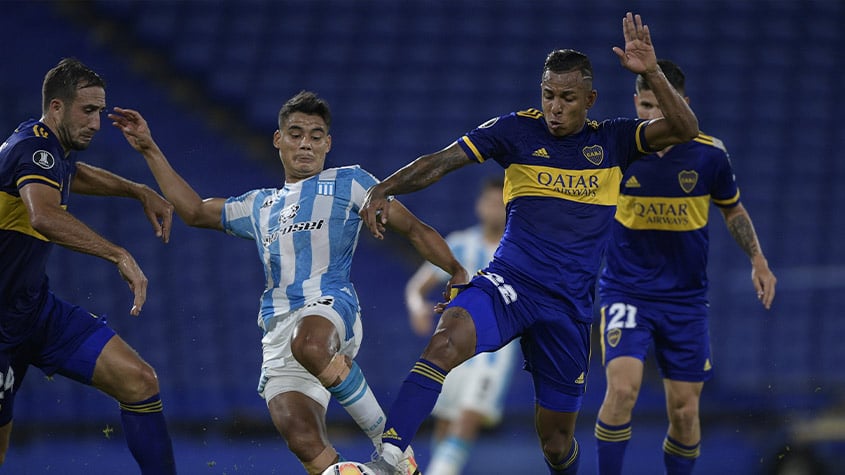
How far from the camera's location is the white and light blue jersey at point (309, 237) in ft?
16.3

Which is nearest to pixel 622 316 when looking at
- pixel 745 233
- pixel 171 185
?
pixel 745 233

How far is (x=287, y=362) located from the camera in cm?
492

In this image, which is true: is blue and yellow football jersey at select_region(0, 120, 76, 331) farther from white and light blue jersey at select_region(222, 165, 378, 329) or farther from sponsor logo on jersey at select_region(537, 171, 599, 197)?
sponsor logo on jersey at select_region(537, 171, 599, 197)

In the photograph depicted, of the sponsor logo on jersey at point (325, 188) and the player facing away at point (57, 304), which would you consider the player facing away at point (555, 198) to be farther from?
the player facing away at point (57, 304)

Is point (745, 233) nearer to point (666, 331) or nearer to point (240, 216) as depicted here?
point (666, 331)

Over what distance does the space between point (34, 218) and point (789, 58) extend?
8.91 meters

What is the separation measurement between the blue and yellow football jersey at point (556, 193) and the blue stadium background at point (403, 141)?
3.89m

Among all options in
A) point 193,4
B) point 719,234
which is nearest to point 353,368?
point 719,234

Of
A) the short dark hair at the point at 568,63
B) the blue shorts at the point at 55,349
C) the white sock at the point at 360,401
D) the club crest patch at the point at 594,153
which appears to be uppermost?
the short dark hair at the point at 568,63

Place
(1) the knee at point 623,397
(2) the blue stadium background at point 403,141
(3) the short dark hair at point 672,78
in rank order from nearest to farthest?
(1) the knee at point 623,397 < (3) the short dark hair at point 672,78 < (2) the blue stadium background at point 403,141

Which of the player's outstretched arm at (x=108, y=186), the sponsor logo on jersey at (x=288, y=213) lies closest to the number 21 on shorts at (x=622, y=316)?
the sponsor logo on jersey at (x=288, y=213)

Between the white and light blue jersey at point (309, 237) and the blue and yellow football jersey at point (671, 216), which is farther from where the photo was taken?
the blue and yellow football jersey at point (671, 216)

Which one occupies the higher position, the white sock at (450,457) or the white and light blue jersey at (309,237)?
the white and light blue jersey at (309,237)

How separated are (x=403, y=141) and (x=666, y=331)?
16.1 feet
